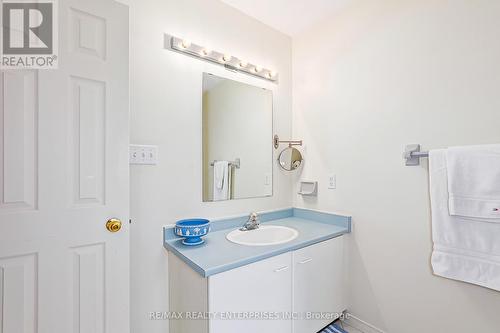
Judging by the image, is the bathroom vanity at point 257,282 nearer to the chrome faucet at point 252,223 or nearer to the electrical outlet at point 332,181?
the chrome faucet at point 252,223

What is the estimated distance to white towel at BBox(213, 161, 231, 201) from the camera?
164 cm

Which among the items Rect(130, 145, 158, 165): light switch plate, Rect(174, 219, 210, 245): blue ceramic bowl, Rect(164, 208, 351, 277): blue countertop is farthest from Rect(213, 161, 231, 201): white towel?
Rect(130, 145, 158, 165): light switch plate

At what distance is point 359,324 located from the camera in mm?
1649

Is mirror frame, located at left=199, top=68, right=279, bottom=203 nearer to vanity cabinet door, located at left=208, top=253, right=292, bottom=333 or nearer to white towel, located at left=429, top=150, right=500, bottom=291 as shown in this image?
vanity cabinet door, located at left=208, top=253, right=292, bottom=333

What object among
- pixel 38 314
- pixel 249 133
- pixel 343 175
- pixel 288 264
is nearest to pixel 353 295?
pixel 288 264

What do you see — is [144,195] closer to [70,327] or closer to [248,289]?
[70,327]

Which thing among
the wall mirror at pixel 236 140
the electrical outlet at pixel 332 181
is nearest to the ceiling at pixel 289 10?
the wall mirror at pixel 236 140

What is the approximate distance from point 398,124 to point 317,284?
1.15m

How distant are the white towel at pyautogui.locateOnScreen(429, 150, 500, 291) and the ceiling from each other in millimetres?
1296

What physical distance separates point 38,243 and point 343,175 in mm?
1786

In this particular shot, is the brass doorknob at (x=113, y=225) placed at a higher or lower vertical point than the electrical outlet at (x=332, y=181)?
lower

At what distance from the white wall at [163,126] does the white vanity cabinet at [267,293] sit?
0.16m

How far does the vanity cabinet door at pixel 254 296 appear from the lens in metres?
1.05

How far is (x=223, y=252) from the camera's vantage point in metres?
1.22
